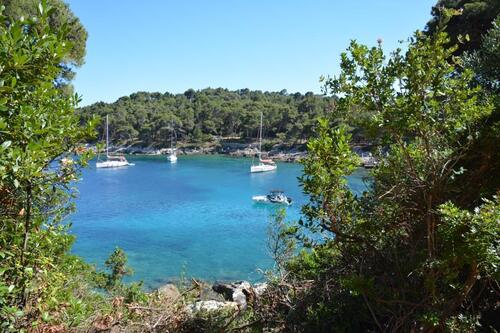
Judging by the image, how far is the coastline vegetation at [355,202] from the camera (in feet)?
7.66

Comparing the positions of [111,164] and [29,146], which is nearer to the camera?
[29,146]

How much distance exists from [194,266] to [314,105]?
5805 cm

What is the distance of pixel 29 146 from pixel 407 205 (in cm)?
325

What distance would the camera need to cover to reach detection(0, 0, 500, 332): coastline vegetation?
7.66 ft

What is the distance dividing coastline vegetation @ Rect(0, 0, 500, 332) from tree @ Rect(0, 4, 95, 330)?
0.01 m

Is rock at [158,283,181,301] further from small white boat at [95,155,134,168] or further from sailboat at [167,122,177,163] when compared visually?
sailboat at [167,122,177,163]

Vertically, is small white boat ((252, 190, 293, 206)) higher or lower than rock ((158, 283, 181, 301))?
lower

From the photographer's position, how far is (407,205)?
3850 millimetres

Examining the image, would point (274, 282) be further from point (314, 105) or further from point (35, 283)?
point (314, 105)

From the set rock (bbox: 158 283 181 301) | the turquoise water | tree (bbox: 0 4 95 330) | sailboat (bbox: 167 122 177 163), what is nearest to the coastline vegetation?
tree (bbox: 0 4 95 330)

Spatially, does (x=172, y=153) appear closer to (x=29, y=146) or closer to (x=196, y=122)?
(x=196, y=122)

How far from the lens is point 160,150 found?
85.8 meters

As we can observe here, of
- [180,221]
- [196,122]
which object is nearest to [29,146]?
[180,221]

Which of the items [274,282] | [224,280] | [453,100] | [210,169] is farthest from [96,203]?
[453,100]
